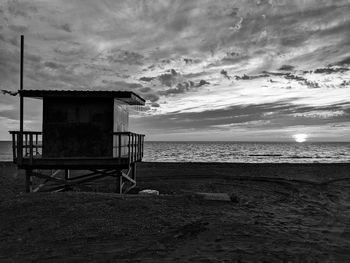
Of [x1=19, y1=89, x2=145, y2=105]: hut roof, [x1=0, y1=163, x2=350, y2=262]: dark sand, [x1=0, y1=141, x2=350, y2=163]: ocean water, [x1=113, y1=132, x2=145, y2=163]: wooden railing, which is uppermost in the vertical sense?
[x1=19, y1=89, x2=145, y2=105]: hut roof

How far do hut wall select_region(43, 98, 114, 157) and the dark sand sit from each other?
255 centimetres

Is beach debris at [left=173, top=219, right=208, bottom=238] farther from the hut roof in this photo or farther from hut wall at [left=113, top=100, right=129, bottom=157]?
the hut roof

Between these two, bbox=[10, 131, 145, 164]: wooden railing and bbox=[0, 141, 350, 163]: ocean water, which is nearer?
bbox=[10, 131, 145, 164]: wooden railing

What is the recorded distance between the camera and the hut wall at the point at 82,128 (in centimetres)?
1427

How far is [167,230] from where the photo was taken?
8.78 meters

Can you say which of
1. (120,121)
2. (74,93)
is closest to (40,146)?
(74,93)

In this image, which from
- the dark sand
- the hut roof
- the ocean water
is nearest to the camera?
the dark sand

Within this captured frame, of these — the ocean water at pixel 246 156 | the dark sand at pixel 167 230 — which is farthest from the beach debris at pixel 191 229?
the ocean water at pixel 246 156

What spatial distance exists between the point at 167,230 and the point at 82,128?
7356mm

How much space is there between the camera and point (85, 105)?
564 inches

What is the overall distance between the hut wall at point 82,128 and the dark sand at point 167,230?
2550 mm

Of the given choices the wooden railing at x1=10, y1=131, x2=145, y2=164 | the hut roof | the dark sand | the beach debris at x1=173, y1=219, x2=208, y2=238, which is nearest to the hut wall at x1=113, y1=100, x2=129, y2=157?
the wooden railing at x1=10, y1=131, x2=145, y2=164

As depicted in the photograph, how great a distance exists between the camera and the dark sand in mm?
7062

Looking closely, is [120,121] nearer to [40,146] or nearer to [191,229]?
[40,146]
